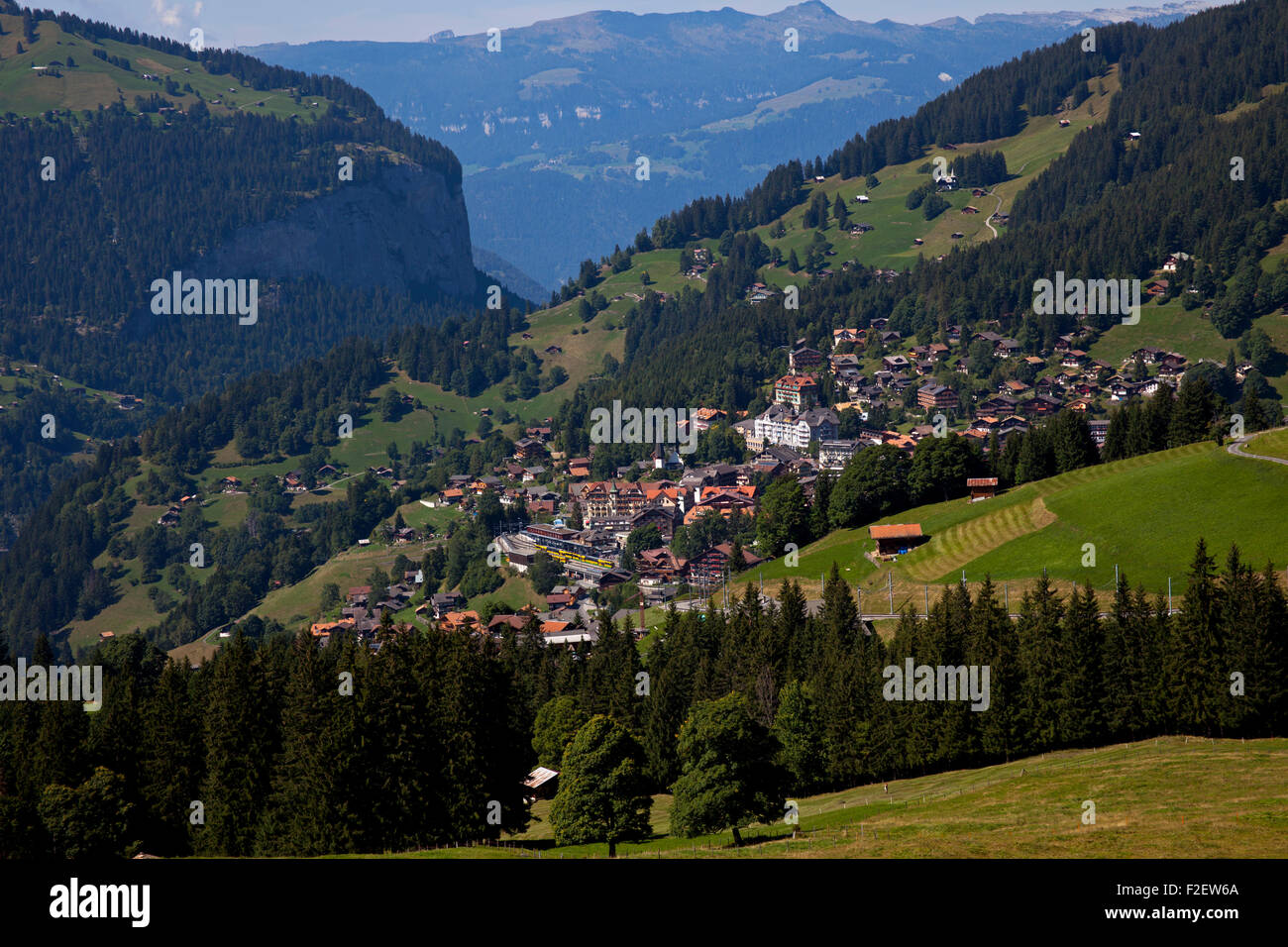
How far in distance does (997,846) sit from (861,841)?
21.7 feet

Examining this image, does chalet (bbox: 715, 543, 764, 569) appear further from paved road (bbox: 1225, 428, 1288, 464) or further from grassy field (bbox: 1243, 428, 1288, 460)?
grassy field (bbox: 1243, 428, 1288, 460)

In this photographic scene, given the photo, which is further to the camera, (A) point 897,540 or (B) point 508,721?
(A) point 897,540

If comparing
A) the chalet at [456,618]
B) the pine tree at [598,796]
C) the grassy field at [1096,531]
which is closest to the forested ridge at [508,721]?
the pine tree at [598,796]

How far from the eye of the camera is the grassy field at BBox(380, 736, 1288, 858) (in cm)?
3916

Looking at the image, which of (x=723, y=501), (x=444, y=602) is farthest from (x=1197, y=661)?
(x=723, y=501)

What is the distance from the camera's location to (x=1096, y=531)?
347 feet

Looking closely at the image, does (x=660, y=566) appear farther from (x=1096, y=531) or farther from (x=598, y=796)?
(x=598, y=796)

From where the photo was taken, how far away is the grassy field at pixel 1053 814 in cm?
3916

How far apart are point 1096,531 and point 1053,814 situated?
6462 cm
